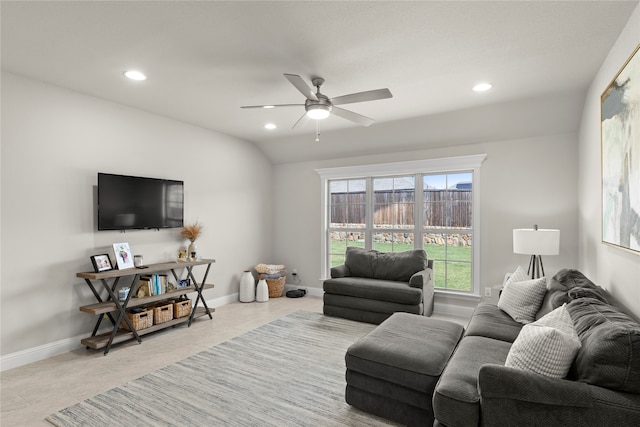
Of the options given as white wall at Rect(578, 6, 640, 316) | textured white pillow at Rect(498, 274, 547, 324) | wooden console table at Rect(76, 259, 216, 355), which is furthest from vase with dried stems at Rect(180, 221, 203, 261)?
white wall at Rect(578, 6, 640, 316)

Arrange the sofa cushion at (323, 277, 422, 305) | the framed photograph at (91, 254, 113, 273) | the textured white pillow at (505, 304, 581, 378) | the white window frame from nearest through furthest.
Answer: the textured white pillow at (505, 304, 581, 378) < the framed photograph at (91, 254, 113, 273) < the sofa cushion at (323, 277, 422, 305) < the white window frame

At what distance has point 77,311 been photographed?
3635 mm

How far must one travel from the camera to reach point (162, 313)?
4105mm

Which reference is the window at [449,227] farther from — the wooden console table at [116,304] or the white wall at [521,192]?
the wooden console table at [116,304]

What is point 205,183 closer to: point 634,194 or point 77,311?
point 77,311

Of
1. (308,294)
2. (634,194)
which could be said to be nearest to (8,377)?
(308,294)

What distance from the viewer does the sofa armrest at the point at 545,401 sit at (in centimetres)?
148

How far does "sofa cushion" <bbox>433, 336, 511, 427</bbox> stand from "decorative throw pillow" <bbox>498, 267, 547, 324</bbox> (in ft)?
3.02

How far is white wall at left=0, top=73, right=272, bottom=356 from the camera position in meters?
3.18

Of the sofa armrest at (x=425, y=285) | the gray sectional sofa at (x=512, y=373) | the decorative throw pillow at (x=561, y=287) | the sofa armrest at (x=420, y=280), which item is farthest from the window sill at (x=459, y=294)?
the gray sectional sofa at (x=512, y=373)

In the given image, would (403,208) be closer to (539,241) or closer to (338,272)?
(338,272)

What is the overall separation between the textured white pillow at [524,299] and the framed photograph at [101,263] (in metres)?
4.14

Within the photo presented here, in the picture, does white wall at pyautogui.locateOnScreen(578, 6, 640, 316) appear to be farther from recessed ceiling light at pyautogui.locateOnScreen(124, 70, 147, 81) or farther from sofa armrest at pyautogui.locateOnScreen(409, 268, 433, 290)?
recessed ceiling light at pyautogui.locateOnScreen(124, 70, 147, 81)

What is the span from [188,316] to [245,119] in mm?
2789
